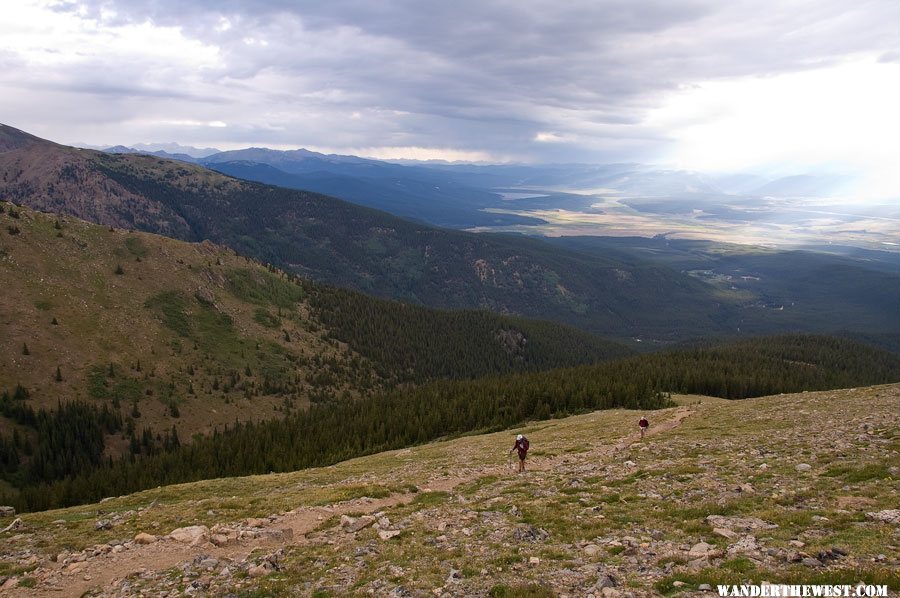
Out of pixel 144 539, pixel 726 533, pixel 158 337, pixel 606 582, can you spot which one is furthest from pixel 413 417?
pixel 158 337

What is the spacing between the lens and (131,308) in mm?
143250

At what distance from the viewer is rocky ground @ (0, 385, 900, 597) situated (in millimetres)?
15750

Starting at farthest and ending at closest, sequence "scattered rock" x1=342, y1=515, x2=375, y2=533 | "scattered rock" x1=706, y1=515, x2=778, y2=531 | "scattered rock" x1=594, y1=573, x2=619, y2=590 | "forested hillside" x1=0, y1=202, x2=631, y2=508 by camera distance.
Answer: "forested hillside" x1=0, y1=202, x2=631, y2=508 < "scattered rock" x1=342, y1=515, x2=375, y2=533 < "scattered rock" x1=706, y1=515, x2=778, y2=531 < "scattered rock" x1=594, y1=573, x2=619, y2=590

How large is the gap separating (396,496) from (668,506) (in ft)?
54.7

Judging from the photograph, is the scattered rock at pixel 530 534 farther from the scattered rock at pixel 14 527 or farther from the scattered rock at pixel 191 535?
the scattered rock at pixel 14 527

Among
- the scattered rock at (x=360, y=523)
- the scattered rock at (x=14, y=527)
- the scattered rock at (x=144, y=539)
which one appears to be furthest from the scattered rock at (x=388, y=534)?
the scattered rock at (x=14, y=527)

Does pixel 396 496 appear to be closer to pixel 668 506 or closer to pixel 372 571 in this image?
pixel 372 571

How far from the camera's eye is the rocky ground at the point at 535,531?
15.8 meters

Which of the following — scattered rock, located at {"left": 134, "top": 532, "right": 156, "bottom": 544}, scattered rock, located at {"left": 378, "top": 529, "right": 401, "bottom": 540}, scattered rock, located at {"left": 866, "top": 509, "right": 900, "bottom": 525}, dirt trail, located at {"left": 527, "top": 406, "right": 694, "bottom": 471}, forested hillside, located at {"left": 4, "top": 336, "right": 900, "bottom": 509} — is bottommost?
forested hillside, located at {"left": 4, "top": 336, "right": 900, "bottom": 509}

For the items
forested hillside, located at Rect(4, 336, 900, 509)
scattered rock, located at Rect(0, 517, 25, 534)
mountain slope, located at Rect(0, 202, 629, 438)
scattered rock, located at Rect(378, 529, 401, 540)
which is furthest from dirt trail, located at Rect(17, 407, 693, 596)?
mountain slope, located at Rect(0, 202, 629, 438)

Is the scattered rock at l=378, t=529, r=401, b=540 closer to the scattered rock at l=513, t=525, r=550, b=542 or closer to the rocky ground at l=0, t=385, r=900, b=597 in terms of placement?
the rocky ground at l=0, t=385, r=900, b=597

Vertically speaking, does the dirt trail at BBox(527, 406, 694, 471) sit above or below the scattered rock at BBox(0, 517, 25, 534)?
below

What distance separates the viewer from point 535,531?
68.1ft

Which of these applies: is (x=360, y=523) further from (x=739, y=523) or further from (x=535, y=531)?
(x=739, y=523)
